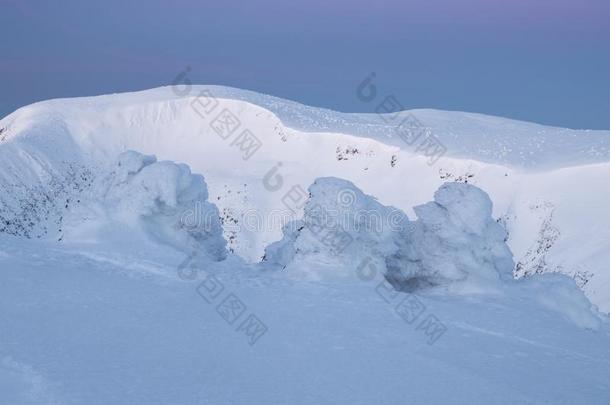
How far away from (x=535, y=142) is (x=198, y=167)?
33.3 ft

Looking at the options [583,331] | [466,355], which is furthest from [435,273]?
[466,355]

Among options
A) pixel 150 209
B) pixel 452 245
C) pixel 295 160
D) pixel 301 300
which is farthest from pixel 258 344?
pixel 295 160

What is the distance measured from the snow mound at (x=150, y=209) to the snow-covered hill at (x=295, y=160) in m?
3.44

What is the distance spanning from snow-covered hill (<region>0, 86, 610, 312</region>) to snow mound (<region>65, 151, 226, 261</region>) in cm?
344

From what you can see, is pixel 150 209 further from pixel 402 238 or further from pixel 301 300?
pixel 402 238

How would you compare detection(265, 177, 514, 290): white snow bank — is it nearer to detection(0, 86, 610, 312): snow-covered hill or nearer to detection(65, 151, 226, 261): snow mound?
detection(65, 151, 226, 261): snow mound

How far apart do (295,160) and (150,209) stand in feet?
39.1

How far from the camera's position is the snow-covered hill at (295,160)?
15.2 m

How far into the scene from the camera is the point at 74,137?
74.2ft

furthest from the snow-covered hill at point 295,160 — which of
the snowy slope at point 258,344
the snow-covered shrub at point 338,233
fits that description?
the snowy slope at point 258,344

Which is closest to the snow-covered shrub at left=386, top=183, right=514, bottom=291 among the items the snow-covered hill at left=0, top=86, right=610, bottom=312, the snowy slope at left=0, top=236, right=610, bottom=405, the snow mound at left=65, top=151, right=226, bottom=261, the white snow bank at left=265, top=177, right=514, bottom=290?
the white snow bank at left=265, top=177, right=514, bottom=290

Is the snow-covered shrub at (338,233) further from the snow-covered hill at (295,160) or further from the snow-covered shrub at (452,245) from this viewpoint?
the snow-covered hill at (295,160)

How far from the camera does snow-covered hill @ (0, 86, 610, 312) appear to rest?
50.0ft

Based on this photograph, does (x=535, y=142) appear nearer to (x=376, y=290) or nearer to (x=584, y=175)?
(x=584, y=175)
